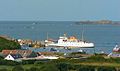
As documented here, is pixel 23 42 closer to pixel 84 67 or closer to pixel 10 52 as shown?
pixel 10 52

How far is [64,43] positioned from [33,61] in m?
44.6

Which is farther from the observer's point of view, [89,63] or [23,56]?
[23,56]

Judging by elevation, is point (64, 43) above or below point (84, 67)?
below

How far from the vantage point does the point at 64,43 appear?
307ft

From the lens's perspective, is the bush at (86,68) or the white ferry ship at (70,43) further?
the white ferry ship at (70,43)

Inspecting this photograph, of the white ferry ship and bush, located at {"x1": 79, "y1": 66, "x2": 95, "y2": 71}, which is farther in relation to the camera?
the white ferry ship

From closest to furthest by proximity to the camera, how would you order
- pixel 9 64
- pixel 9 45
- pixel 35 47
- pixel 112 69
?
pixel 112 69
pixel 9 64
pixel 9 45
pixel 35 47

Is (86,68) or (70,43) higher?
(86,68)

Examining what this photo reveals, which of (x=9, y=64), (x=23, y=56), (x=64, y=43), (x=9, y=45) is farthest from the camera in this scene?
(x=64, y=43)

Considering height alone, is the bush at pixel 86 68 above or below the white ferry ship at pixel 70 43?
above

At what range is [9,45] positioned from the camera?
66.1m

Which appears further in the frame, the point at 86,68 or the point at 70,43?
the point at 70,43

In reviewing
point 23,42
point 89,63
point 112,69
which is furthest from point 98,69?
point 23,42

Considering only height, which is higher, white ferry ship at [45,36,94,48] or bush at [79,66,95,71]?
bush at [79,66,95,71]
